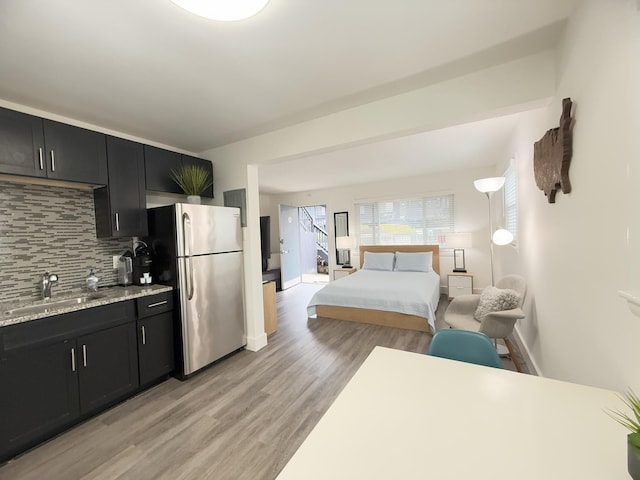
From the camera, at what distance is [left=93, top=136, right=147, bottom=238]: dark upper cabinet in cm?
231

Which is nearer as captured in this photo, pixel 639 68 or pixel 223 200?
pixel 639 68

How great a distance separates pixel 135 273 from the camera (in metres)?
2.60

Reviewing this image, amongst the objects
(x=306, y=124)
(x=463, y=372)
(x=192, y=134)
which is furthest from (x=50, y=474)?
(x=306, y=124)

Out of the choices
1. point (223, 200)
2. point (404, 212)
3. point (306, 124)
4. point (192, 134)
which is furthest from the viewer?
point (404, 212)

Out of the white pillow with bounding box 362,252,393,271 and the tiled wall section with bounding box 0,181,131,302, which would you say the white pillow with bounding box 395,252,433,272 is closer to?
the white pillow with bounding box 362,252,393,271

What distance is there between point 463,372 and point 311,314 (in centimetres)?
320

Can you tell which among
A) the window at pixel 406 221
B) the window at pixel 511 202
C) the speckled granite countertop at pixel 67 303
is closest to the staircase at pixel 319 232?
the window at pixel 406 221

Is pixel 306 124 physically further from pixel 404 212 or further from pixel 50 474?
pixel 404 212

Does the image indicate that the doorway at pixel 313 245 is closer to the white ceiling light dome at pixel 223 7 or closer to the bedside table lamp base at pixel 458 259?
the bedside table lamp base at pixel 458 259

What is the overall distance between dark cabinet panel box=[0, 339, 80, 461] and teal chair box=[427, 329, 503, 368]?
97.7 inches

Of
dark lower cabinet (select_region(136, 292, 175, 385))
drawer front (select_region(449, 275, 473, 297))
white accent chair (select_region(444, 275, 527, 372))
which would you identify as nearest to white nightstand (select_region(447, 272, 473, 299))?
drawer front (select_region(449, 275, 473, 297))

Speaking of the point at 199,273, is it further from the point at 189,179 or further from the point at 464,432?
the point at 464,432

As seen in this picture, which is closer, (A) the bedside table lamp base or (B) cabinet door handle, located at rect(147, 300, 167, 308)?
(B) cabinet door handle, located at rect(147, 300, 167, 308)

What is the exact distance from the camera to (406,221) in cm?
565
